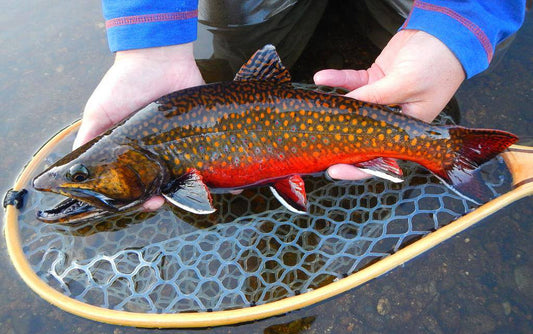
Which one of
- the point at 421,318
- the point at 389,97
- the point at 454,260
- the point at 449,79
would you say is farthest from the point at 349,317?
the point at 449,79

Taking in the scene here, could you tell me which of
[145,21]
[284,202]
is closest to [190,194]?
[284,202]

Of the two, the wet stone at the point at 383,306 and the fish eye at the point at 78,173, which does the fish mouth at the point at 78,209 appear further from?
the wet stone at the point at 383,306

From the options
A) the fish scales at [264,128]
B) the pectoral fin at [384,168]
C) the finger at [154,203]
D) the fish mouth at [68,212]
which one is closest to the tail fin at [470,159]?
the fish scales at [264,128]

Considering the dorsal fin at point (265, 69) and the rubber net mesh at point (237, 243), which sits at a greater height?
the dorsal fin at point (265, 69)

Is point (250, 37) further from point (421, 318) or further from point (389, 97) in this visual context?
point (421, 318)

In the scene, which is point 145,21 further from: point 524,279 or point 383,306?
point 524,279

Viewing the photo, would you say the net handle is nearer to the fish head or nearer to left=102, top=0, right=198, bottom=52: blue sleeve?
the fish head
